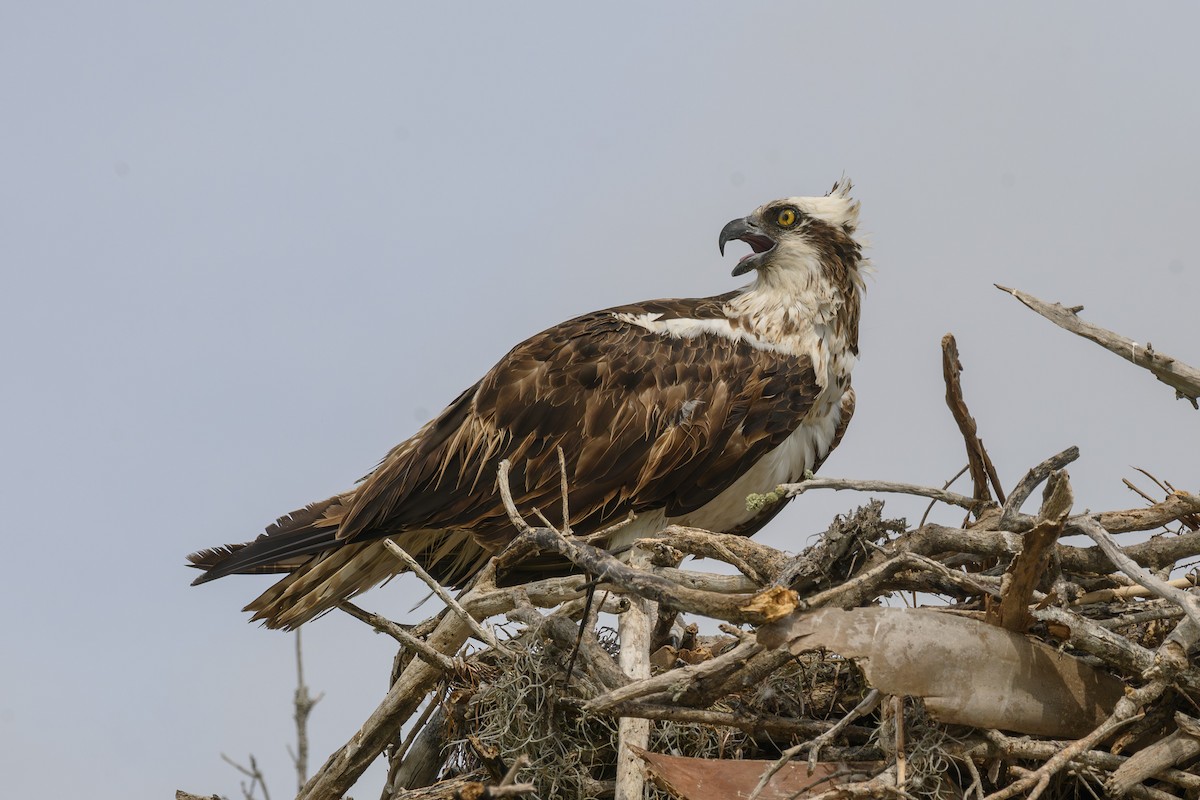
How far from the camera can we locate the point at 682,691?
4.11m

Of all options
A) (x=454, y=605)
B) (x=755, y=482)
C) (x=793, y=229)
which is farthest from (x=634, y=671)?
(x=793, y=229)

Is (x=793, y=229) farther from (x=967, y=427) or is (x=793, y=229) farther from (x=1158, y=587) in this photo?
(x=1158, y=587)

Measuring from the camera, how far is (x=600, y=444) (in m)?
6.28

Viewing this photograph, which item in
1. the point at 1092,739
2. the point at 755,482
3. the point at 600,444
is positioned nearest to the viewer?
the point at 1092,739

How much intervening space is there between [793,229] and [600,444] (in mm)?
1541

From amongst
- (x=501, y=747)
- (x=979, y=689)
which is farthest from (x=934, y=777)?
(x=501, y=747)

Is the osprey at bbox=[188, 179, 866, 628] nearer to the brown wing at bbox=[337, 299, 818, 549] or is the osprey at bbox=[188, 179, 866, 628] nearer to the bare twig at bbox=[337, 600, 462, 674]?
the brown wing at bbox=[337, 299, 818, 549]

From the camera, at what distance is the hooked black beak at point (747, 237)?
22.9 feet

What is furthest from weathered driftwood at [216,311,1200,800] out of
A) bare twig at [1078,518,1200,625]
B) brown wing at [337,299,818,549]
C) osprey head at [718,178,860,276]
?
osprey head at [718,178,860,276]

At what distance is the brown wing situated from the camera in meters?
6.24

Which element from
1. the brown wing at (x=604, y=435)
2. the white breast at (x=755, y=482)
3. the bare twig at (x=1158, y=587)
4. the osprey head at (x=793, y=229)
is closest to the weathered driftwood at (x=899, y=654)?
the bare twig at (x=1158, y=587)

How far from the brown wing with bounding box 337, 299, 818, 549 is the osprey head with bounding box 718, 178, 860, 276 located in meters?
0.63

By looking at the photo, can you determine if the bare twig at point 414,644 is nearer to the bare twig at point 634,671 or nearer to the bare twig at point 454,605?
the bare twig at point 454,605

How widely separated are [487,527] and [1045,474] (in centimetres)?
278
